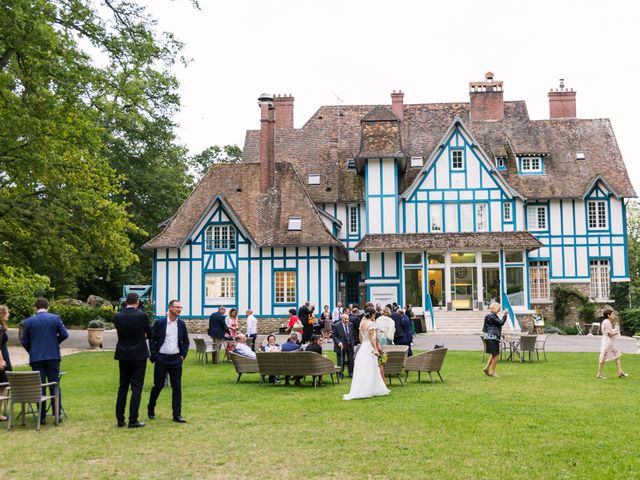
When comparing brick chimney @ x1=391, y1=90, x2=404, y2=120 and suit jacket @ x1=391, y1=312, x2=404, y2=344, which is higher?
brick chimney @ x1=391, y1=90, x2=404, y2=120

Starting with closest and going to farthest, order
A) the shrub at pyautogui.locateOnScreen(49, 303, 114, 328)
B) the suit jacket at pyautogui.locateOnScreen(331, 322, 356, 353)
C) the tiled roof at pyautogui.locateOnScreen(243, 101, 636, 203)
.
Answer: the suit jacket at pyautogui.locateOnScreen(331, 322, 356, 353) < the shrub at pyautogui.locateOnScreen(49, 303, 114, 328) < the tiled roof at pyautogui.locateOnScreen(243, 101, 636, 203)

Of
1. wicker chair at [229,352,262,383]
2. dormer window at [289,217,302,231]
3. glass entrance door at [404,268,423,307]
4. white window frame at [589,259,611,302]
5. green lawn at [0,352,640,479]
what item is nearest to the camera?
green lawn at [0,352,640,479]

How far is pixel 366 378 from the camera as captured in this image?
→ 1234cm

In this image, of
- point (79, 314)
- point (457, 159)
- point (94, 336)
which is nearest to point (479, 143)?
point (457, 159)

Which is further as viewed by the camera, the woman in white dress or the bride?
the woman in white dress

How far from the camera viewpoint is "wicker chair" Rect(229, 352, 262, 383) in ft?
48.5

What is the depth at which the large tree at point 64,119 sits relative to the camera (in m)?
18.3

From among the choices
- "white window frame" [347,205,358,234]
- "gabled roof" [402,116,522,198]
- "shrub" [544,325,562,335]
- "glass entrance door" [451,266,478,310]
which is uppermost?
"gabled roof" [402,116,522,198]

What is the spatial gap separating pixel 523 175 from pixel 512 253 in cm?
588

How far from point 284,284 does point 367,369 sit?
21.2 metres

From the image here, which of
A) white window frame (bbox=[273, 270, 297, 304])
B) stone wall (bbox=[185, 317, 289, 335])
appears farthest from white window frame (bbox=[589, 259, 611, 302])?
stone wall (bbox=[185, 317, 289, 335])

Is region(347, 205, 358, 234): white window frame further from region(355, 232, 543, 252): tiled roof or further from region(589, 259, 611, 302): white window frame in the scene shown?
region(589, 259, 611, 302): white window frame

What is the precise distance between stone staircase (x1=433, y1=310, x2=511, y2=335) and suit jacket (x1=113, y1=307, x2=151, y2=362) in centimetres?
2272

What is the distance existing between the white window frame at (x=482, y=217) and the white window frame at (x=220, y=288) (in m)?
12.4
